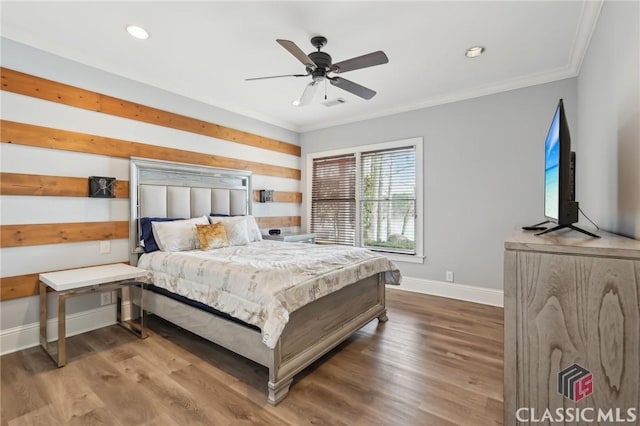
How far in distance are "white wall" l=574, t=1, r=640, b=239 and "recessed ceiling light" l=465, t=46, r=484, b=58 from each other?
2.74 ft

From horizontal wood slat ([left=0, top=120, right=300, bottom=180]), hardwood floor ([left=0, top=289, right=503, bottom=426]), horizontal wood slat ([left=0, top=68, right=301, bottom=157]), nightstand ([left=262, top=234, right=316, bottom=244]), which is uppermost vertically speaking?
horizontal wood slat ([left=0, top=68, right=301, bottom=157])

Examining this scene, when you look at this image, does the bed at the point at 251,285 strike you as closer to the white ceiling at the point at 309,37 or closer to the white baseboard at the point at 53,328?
the white baseboard at the point at 53,328

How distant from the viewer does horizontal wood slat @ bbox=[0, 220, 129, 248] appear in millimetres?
2516

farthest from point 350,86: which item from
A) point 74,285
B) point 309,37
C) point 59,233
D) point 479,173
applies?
point 59,233

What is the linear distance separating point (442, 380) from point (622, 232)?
4.82ft

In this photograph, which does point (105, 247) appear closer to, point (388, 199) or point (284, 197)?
point (284, 197)

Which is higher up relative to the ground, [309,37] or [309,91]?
[309,37]

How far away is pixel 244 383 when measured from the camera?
6.84 feet

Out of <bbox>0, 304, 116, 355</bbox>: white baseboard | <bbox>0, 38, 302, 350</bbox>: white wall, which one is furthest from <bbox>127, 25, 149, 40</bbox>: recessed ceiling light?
<bbox>0, 304, 116, 355</bbox>: white baseboard

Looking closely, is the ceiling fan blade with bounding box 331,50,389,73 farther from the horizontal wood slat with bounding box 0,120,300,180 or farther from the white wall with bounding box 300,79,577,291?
the horizontal wood slat with bounding box 0,120,300,180

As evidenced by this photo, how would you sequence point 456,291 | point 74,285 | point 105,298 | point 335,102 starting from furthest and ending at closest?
point 335,102 < point 456,291 < point 105,298 < point 74,285

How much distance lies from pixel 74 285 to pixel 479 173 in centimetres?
439

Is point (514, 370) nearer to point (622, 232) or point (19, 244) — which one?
point (622, 232)

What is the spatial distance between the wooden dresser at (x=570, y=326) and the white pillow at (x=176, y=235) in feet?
9.82
